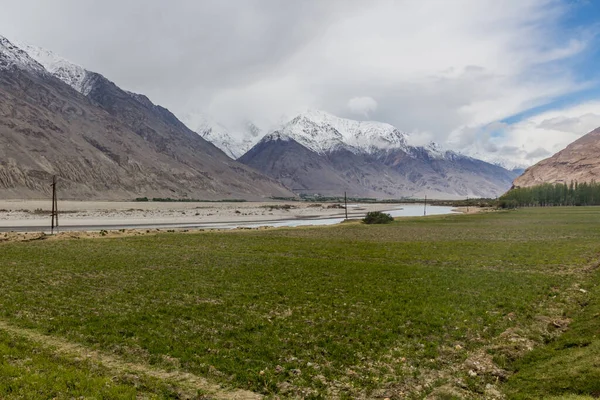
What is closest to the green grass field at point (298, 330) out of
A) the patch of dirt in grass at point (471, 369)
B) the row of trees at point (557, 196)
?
the patch of dirt in grass at point (471, 369)

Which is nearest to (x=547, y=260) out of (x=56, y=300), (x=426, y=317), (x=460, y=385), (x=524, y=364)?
(x=426, y=317)

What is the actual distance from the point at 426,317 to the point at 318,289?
7.39 meters

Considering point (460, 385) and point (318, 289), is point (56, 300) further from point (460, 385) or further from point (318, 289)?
point (460, 385)

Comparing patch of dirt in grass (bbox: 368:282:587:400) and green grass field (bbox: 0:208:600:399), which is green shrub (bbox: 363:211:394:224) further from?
patch of dirt in grass (bbox: 368:282:587:400)

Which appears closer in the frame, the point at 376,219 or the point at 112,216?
the point at 376,219

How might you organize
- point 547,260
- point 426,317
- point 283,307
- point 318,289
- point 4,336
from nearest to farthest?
point 4,336
point 426,317
point 283,307
point 318,289
point 547,260

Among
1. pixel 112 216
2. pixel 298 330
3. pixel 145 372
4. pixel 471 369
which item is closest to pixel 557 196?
pixel 112 216

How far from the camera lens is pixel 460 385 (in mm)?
12086

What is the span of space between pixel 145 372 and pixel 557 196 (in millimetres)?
221348

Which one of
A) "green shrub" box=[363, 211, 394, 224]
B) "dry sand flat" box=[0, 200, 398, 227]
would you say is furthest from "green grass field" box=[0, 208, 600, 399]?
"dry sand flat" box=[0, 200, 398, 227]

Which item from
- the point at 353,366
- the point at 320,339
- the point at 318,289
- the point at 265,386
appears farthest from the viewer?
the point at 318,289

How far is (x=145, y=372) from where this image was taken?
12.3m

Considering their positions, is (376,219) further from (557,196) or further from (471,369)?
(557,196)

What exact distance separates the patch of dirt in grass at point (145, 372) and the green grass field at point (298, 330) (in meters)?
0.06
